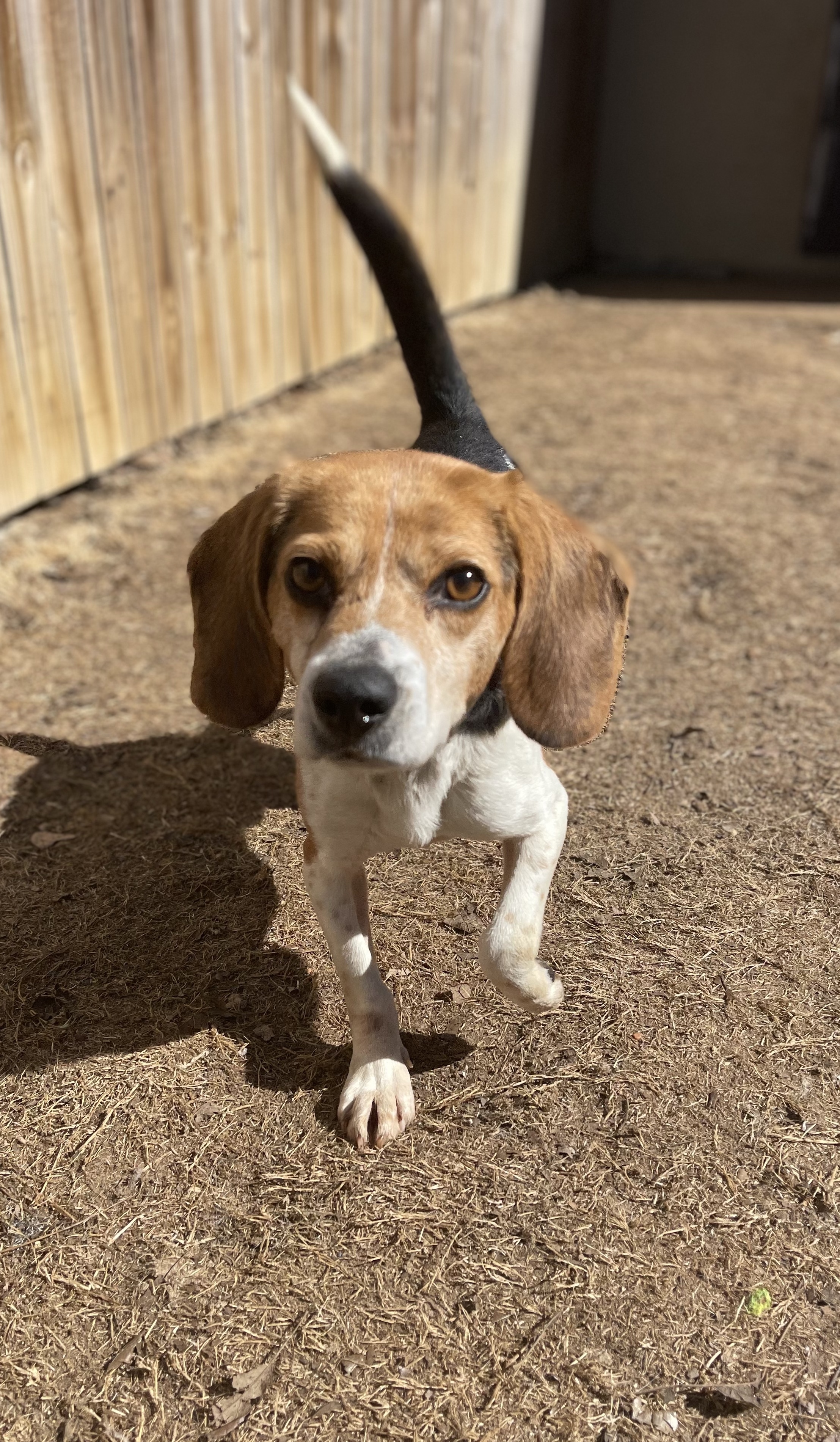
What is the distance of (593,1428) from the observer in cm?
195

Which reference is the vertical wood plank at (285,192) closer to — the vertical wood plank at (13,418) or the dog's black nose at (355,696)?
Result: the vertical wood plank at (13,418)

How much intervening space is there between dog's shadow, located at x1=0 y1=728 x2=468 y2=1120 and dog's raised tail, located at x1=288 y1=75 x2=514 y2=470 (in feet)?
4.20

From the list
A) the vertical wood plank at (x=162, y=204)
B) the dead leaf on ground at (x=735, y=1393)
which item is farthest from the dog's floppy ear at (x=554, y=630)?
the vertical wood plank at (x=162, y=204)

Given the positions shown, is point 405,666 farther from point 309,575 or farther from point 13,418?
point 13,418

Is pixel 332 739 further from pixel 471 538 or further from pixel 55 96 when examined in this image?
pixel 55 96

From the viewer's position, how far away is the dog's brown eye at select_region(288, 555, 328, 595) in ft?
7.43

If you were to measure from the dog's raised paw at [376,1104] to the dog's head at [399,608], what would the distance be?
2.54 feet

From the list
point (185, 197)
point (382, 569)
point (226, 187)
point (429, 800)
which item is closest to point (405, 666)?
point (382, 569)

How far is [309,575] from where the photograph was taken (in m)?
2.28

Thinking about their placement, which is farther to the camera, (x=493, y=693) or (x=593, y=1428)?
(x=493, y=693)

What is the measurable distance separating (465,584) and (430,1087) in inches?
44.6

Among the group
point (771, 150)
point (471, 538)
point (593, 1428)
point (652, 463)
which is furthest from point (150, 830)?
point (771, 150)

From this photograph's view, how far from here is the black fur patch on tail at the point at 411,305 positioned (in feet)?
12.6

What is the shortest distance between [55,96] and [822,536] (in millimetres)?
3903
